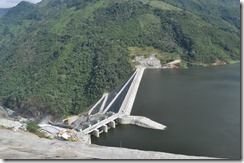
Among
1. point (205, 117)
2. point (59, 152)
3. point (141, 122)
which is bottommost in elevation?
point (141, 122)

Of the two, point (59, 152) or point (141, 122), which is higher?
point (59, 152)

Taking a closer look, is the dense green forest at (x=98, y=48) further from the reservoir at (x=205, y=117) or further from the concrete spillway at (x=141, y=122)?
the reservoir at (x=205, y=117)

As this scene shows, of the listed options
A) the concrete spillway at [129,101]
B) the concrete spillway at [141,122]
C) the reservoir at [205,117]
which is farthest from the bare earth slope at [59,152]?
the concrete spillway at [129,101]

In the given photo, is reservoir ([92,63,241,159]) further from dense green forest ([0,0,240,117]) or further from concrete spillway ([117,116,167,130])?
dense green forest ([0,0,240,117])

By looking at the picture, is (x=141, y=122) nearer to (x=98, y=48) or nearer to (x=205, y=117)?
(x=205, y=117)

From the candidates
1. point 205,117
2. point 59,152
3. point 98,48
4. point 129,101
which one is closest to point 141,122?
point 129,101

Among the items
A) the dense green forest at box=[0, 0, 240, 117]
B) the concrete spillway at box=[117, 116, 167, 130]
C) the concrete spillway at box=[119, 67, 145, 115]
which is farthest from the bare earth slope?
the dense green forest at box=[0, 0, 240, 117]

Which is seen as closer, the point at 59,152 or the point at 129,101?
the point at 59,152

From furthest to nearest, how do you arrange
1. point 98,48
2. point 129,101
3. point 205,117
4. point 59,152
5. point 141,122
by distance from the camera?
point 98,48 → point 129,101 → point 141,122 → point 59,152 → point 205,117
